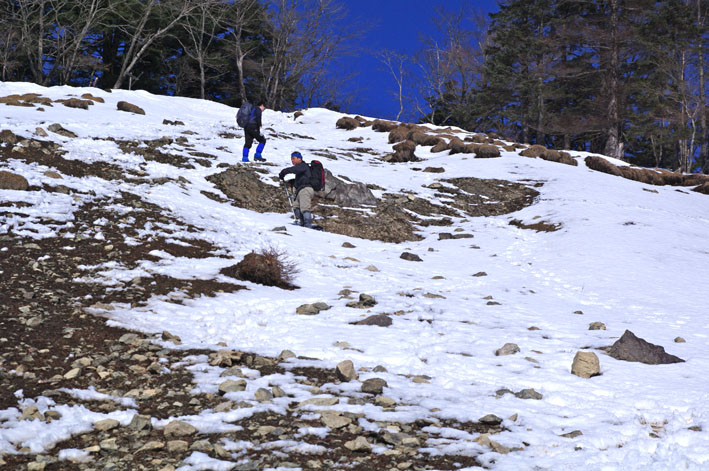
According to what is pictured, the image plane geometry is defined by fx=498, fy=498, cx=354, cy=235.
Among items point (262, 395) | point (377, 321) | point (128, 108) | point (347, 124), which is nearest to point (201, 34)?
point (347, 124)

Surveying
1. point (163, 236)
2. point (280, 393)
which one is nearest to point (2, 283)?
point (163, 236)

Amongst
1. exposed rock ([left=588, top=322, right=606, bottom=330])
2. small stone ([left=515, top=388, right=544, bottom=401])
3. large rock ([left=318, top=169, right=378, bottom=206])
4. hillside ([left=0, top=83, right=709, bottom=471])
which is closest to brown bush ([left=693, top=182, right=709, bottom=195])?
hillside ([left=0, top=83, right=709, bottom=471])

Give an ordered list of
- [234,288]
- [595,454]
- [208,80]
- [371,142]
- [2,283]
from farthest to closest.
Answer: [208,80], [371,142], [234,288], [2,283], [595,454]

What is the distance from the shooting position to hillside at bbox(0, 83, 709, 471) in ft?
10.2

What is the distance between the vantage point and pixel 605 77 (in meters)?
31.7

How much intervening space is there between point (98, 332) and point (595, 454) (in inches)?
167

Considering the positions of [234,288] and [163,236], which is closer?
[234,288]

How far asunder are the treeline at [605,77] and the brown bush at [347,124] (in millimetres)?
12985

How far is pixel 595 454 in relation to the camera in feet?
9.72

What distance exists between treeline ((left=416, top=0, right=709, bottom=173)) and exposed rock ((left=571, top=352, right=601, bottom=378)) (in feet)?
92.5

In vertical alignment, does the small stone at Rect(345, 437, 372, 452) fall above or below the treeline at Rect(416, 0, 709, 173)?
below

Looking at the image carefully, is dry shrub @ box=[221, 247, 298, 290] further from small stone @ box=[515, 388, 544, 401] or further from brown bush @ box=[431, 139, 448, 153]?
brown bush @ box=[431, 139, 448, 153]

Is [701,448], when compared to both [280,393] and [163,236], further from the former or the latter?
[163,236]

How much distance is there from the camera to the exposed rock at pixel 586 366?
14.6ft
